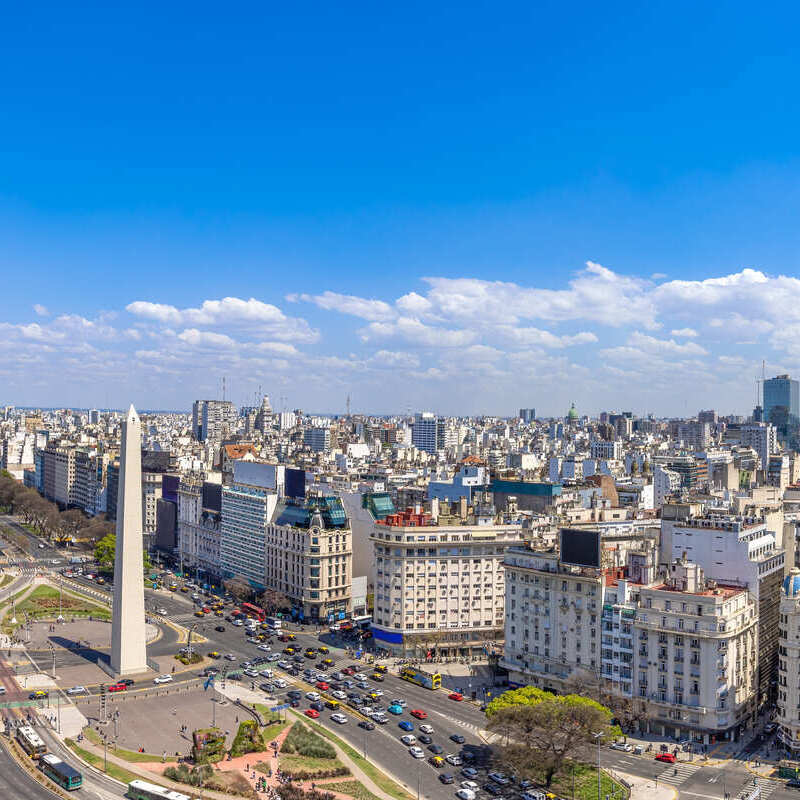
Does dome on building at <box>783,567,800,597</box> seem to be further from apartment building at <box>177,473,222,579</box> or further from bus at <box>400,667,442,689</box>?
apartment building at <box>177,473,222,579</box>

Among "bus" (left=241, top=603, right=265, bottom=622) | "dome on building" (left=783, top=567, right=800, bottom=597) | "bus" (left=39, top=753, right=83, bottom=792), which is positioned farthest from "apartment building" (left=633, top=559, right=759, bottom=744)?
"bus" (left=241, top=603, right=265, bottom=622)

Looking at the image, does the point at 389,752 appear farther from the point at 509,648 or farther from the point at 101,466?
the point at 101,466

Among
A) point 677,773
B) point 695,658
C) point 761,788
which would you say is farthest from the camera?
point 695,658

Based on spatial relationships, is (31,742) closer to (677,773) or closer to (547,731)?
(547,731)

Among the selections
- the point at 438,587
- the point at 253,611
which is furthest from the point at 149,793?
the point at 253,611

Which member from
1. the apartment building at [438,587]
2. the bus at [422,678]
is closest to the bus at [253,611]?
the apartment building at [438,587]

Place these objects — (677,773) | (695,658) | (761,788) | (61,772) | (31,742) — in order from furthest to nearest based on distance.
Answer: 1. (695,658)
2. (31,742)
3. (677,773)
4. (761,788)
5. (61,772)
